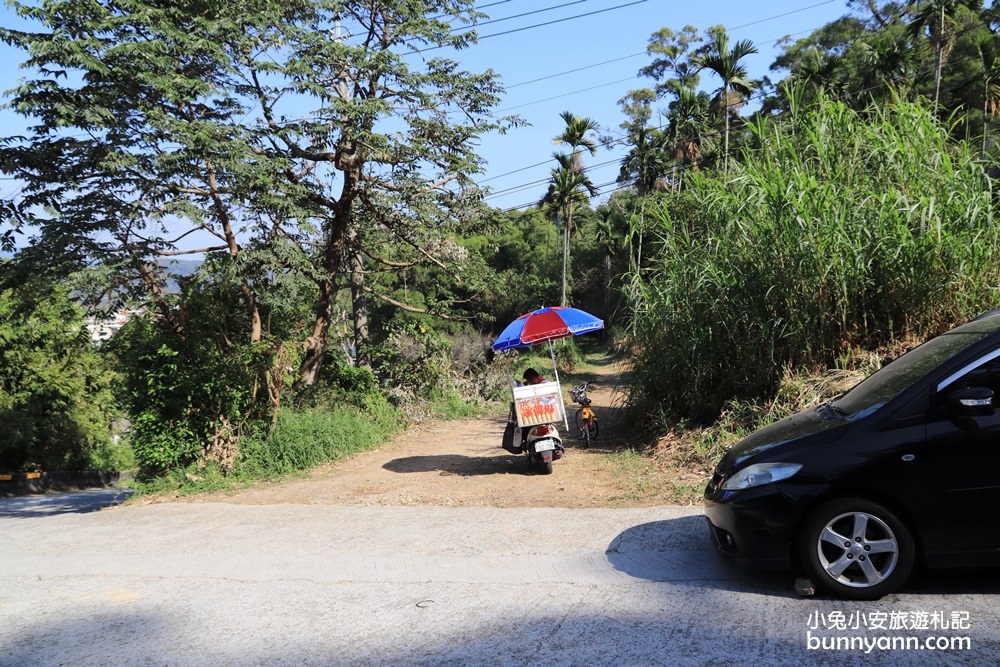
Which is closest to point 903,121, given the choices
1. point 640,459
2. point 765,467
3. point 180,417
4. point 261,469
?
point 640,459

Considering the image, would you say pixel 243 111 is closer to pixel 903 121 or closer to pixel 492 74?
pixel 492 74

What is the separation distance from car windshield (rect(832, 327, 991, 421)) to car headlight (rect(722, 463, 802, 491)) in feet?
1.94

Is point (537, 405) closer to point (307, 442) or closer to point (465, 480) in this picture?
point (465, 480)

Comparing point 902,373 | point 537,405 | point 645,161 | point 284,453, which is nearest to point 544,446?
point 537,405

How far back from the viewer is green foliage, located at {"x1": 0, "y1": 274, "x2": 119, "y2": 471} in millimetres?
21719

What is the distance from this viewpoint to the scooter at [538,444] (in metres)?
9.52

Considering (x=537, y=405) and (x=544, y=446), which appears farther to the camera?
(x=537, y=405)

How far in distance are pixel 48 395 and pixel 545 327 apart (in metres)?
19.9

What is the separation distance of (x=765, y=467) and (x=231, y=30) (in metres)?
10.2

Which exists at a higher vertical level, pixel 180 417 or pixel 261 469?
pixel 180 417

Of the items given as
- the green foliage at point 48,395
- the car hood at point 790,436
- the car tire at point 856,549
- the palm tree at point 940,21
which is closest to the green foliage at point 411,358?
the green foliage at point 48,395

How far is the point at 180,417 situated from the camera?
11.4 meters

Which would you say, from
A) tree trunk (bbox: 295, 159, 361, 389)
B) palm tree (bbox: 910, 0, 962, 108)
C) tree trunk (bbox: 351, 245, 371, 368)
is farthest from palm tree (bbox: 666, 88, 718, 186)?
tree trunk (bbox: 295, 159, 361, 389)

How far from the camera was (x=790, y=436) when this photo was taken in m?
4.81
